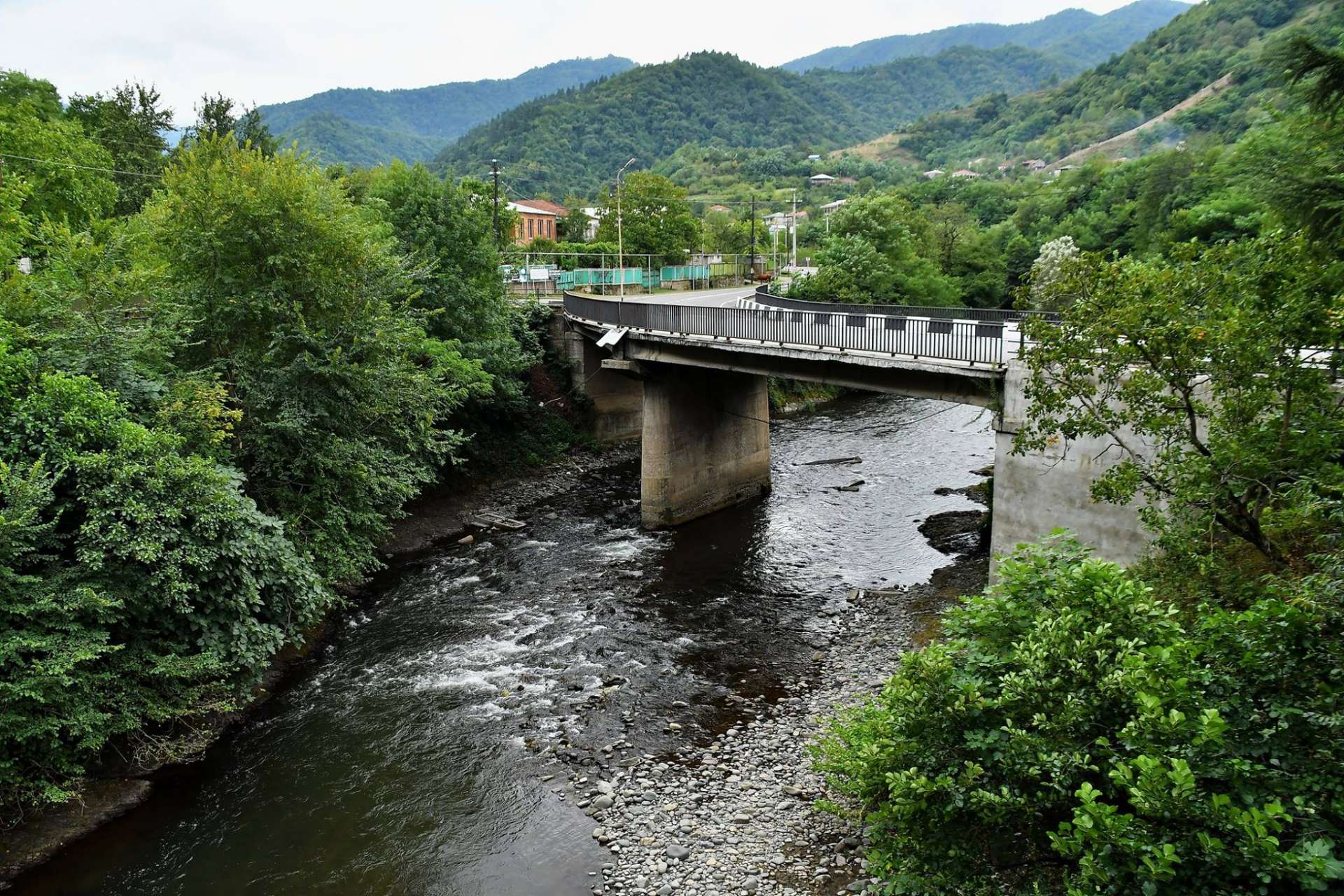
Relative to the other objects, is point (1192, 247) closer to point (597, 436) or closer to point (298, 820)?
point (298, 820)

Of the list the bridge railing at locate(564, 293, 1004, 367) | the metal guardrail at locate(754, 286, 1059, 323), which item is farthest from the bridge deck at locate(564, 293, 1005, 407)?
the metal guardrail at locate(754, 286, 1059, 323)

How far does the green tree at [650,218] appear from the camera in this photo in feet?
232

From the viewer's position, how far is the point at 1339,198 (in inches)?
349

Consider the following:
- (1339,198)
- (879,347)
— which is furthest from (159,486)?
(1339,198)

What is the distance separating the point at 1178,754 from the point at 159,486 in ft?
49.4

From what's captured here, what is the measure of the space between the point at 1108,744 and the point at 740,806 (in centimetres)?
704

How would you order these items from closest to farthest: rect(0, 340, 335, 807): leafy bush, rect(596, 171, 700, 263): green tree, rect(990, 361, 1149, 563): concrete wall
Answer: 1. rect(0, 340, 335, 807): leafy bush
2. rect(990, 361, 1149, 563): concrete wall
3. rect(596, 171, 700, 263): green tree

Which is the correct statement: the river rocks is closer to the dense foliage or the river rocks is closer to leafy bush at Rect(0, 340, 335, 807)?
the dense foliage

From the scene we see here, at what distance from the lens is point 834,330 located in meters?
21.7

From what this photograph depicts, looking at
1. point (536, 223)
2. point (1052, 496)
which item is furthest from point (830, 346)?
point (536, 223)

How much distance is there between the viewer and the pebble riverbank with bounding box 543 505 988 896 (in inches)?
453

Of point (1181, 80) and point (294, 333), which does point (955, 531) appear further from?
point (1181, 80)

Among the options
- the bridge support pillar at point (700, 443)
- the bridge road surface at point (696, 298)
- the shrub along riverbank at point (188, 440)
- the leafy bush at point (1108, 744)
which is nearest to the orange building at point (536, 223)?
the bridge road surface at point (696, 298)

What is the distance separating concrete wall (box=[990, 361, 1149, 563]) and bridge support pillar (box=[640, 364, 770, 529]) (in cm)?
1304
